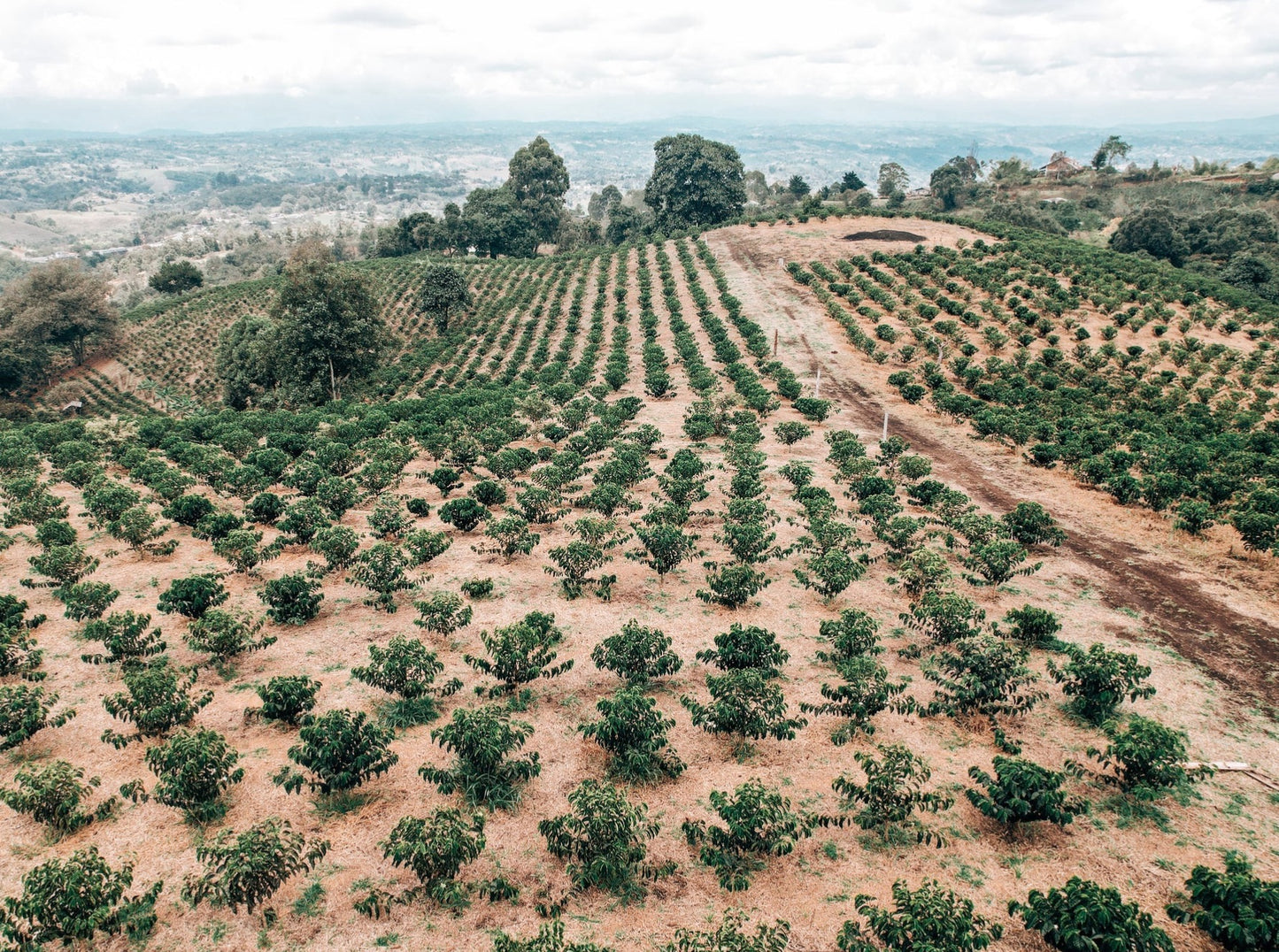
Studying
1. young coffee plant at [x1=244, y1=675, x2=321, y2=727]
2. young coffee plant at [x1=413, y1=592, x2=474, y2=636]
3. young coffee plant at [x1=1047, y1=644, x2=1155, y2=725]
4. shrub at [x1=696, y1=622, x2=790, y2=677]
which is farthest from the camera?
young coffee plant at [x1=413, y1=592, x2=474, y2=636]

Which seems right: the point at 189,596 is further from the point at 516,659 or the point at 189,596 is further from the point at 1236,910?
the point at 1236,910

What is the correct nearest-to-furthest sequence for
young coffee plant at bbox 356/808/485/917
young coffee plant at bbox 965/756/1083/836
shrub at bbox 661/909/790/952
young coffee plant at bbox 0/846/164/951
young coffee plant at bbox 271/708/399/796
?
shrub at bbox 661/909/790/952 → young coffee plant at bbox 0/846/164/951 → young coffee plant at bbox 356/808/485/917 → young coffee plant at bbox 965/756/1083/836 → young coffee plant at bbox 271/708/399/796

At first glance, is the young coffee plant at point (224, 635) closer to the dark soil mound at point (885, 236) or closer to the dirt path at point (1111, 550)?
the dirt path at point (1111, 550)

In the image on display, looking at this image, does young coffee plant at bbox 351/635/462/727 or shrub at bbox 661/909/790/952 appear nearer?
shrub at bbox 661/909/790/952

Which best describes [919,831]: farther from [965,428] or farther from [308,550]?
[965,428]

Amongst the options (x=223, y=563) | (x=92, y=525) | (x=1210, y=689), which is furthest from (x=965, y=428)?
(x=92, y=525)

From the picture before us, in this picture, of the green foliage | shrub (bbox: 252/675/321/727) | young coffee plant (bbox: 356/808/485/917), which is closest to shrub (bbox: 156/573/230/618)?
shrub (bbox: 252/675/321/727)

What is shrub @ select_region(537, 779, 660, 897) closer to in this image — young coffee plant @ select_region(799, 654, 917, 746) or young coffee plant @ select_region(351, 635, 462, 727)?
young coffee plant @ select_region(799, 654, 917, 746)
